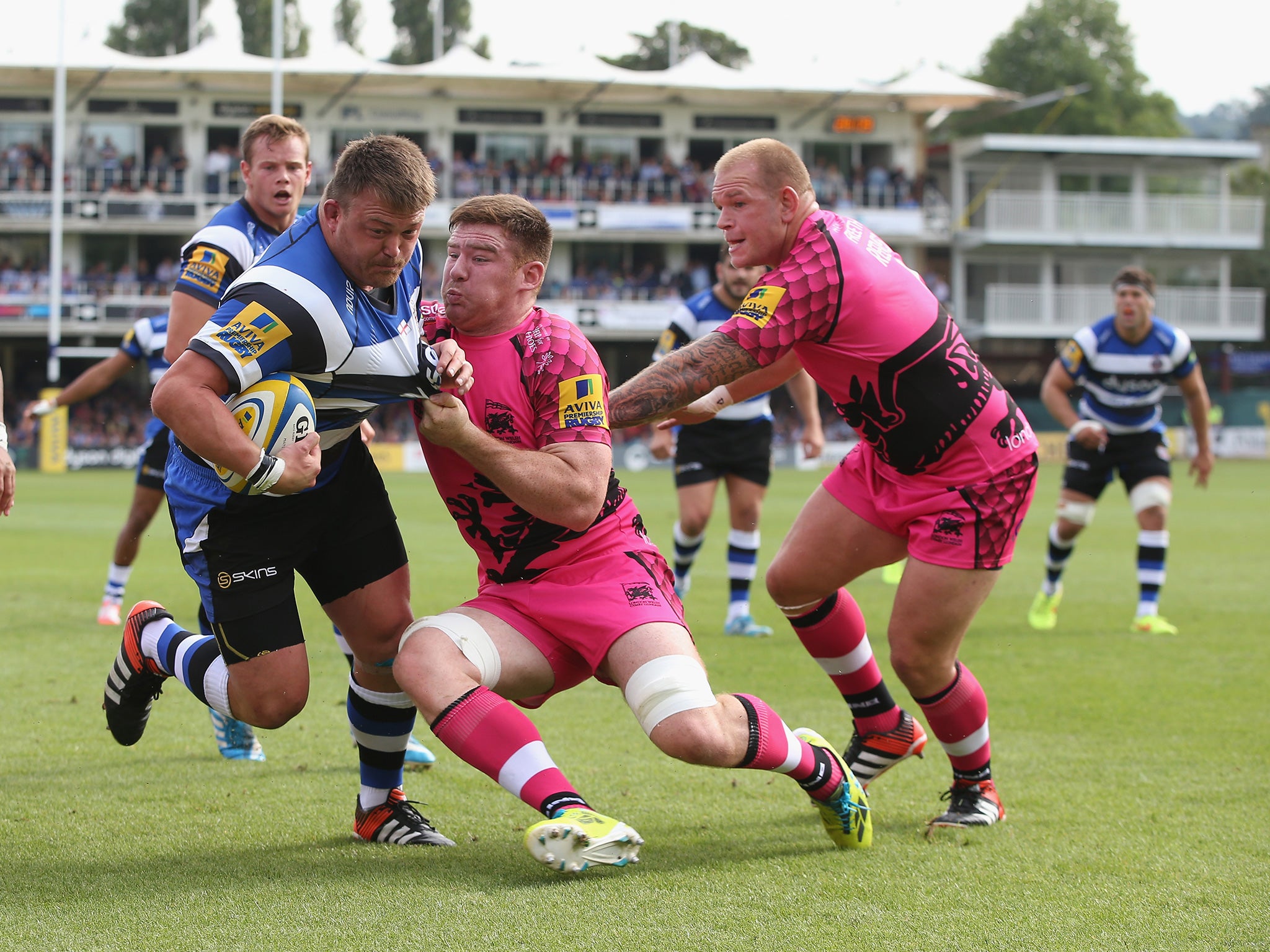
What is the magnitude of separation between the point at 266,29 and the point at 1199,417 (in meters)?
58.3

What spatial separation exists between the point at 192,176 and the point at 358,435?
41.4 metres

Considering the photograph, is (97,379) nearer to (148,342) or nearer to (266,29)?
(148,342)

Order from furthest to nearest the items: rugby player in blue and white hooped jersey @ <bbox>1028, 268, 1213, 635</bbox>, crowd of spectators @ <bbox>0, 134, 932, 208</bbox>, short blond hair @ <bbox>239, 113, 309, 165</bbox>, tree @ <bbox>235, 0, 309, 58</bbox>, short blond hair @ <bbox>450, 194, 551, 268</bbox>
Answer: tree @ <bbox>235, 0, 309, 58</bbox> < crowd of spectators @ <bbox>0, 134, 932, 208</bbox> < rugby player in blue and white hooped jersey @ <bbox>1028, 268, 1213, 635</bbox> < short blond hair @ <bbox>239, 113, 309, 165</bbox> < short blond hair @ <bbox>450, 194, 551, 268</bbox>

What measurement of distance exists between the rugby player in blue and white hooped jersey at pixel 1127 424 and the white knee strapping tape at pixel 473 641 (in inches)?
257

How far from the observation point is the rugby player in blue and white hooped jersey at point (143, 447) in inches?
351

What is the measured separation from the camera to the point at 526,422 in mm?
4199

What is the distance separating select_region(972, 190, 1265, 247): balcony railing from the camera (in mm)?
47094

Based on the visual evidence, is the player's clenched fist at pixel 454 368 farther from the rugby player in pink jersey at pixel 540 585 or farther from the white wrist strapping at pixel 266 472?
the white wrist strapping at pixel 266 472

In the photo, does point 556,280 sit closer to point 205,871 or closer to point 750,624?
point 750,624

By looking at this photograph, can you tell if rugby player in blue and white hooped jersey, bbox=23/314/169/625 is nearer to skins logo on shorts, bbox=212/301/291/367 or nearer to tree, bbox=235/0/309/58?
skins logo on shorts, bbox=212/301/291/367

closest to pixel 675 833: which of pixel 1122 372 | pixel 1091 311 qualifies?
pixel 1122 372

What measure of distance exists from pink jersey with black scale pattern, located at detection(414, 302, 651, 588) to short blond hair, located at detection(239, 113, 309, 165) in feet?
6.54

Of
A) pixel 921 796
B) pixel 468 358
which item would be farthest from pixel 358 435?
pixel 921 796

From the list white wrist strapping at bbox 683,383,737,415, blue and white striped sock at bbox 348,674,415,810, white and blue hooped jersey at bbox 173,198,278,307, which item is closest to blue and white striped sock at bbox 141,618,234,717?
blue and white striped sock at bbox 348,674,415,810
